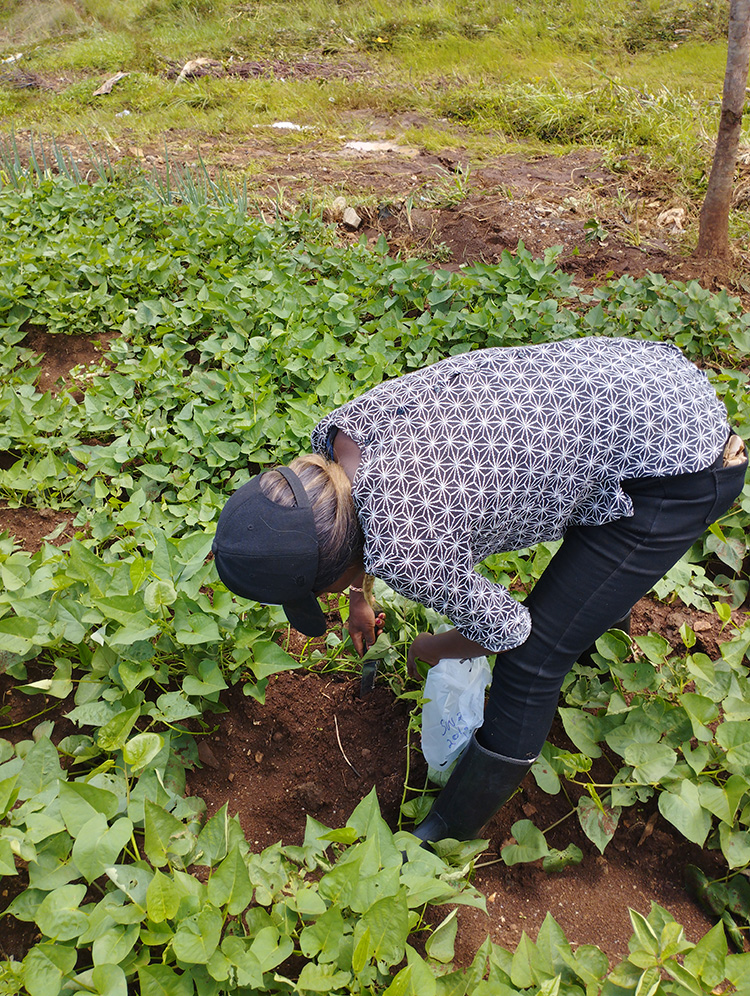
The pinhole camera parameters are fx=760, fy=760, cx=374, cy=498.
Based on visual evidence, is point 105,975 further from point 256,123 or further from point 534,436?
point 256,123

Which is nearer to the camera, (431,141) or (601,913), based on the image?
(601,913)

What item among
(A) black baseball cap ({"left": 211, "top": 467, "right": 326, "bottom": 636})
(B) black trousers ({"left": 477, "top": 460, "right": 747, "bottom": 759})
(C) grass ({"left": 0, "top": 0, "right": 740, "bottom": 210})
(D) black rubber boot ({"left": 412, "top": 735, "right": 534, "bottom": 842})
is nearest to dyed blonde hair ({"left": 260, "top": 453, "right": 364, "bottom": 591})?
(A) black baseball cap ({"left": 211, "top": 467, "right": 326, "bottom": 636})

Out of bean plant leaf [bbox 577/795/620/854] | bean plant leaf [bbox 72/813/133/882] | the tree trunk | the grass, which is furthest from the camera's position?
the grass

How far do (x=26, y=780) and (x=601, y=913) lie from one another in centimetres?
123

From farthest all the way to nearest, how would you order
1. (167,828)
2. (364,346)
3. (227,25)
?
(227,25) < (364,346) < (167,828)

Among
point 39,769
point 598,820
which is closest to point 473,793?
point 598,820

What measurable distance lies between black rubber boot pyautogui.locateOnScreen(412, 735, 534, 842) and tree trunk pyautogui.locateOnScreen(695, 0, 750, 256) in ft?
9.32

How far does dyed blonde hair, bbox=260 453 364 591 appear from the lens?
1.25 meters

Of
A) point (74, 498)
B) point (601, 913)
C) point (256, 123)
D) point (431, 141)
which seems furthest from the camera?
point (256, 123)

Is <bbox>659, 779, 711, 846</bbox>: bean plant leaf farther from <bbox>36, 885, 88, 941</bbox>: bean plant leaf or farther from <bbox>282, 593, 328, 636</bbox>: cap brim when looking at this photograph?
<bbox>36, 885, 88, 941</bbox>: bean plant leaf

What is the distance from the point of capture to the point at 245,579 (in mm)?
1253

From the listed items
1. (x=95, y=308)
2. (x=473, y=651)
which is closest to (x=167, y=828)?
(x=473, y=651)

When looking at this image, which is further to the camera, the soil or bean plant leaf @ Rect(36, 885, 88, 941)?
the soil

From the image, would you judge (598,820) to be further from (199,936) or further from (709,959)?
(199,936)
